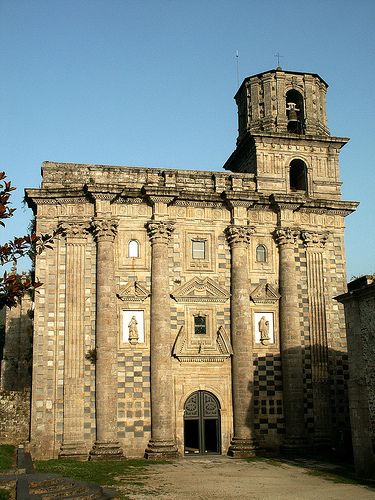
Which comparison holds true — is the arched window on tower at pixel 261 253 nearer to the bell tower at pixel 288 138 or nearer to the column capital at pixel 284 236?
the column capital at pixel 284 236

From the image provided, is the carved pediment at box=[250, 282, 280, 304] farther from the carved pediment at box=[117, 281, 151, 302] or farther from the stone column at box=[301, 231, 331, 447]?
the carved pediment at box=[117, 281, 151, 302]

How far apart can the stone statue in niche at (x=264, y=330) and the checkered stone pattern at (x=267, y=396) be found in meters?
0.70

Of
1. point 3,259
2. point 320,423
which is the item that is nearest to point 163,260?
point 320,423

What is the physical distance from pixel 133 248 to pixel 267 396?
936cm

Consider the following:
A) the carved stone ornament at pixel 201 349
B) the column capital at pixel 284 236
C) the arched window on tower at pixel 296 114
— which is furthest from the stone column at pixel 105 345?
the arched window on tower at pixel 296 114

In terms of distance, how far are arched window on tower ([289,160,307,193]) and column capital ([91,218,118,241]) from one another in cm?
1011

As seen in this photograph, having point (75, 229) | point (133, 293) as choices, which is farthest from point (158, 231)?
point (75, 229)

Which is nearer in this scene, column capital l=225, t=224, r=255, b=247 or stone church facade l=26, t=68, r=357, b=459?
stone church facade l=26, t=68, r=357, b=459

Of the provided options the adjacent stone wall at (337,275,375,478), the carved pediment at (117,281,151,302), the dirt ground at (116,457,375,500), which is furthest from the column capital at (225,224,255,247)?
the dirt ground at (116,457,375,500)

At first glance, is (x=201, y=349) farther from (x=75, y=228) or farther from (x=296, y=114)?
(x=296, y=114)

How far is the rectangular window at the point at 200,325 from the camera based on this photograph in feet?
98.1

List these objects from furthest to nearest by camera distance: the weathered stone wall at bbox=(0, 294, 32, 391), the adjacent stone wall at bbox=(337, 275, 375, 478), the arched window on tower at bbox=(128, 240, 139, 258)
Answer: the weathered stone wall at bbox=(0, 294, 32, 391), the arched window on tower at bbox=(128, 240, 139, 258), the adjacent stone wall at bbox=(337, 275, 375, 478)

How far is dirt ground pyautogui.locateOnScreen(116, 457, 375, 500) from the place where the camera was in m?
19.3

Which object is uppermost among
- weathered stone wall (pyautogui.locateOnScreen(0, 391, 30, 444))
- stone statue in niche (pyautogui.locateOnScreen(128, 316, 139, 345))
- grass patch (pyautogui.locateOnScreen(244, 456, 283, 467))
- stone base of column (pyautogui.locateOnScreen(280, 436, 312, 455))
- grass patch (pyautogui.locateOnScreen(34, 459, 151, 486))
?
stone statue in niche (pyautogui.locateOnScreen(128, 316, 139, 345))
